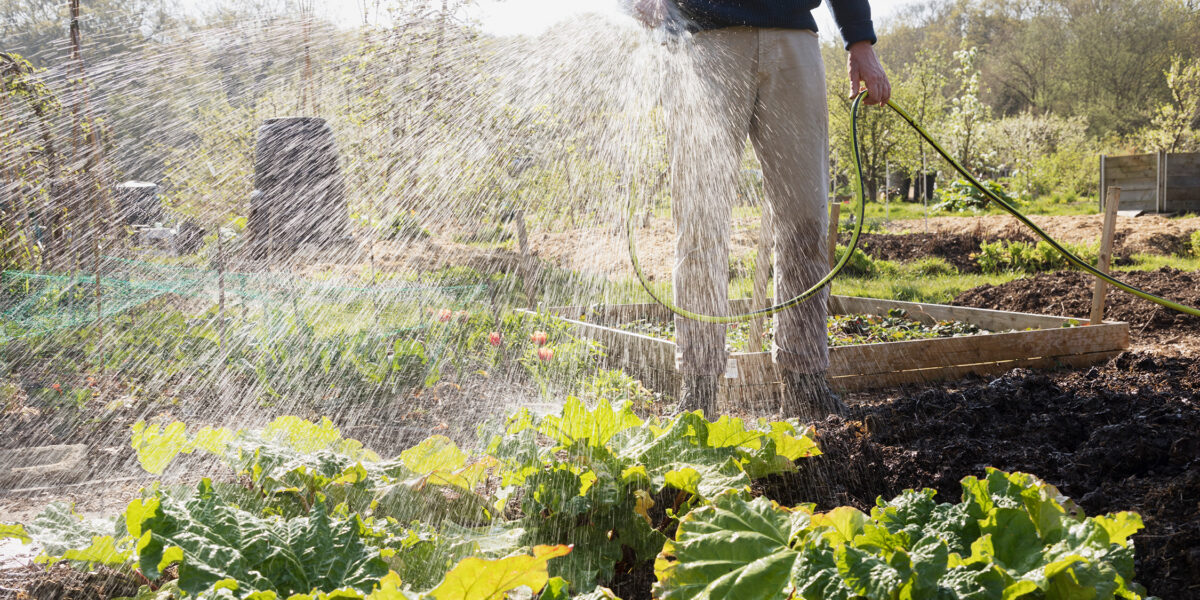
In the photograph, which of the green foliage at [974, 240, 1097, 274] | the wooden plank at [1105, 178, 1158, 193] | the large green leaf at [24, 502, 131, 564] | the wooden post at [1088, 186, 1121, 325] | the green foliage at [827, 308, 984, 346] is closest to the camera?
the large green leaf at [24, 502, 131, 564]

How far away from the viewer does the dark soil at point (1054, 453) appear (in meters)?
1.35

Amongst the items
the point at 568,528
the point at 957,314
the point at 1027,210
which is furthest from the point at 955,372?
the point at 1027,210

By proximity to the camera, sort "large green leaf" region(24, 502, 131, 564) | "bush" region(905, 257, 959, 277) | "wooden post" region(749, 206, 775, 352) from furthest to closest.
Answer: "bush" region(905, 257, 959, 277), "wooden post" region(749, 206, 775, 352), "large green leaf" region(24, 502, 131, 564)

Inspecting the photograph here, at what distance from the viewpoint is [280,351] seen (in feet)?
11.3

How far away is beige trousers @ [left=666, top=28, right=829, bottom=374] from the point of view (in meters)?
2.49

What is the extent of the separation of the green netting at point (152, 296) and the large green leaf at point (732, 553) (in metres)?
2.68

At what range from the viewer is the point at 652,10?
269 cm

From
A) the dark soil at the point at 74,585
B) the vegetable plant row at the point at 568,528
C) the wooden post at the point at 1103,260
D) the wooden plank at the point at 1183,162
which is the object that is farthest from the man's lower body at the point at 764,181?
the wooden plank at the point at 1183,162

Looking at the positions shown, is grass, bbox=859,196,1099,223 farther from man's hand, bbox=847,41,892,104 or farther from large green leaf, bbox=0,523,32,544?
large green leaf, bbox=0,523,32,544

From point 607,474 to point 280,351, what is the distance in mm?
2540

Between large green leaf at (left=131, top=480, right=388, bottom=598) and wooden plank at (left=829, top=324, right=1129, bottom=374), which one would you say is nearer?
large green leaf at (left=131, top=480, right=388, bottom=598)

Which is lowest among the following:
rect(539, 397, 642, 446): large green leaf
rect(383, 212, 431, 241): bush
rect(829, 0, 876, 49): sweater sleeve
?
rect(539, 397, 642, 446): large green leaf

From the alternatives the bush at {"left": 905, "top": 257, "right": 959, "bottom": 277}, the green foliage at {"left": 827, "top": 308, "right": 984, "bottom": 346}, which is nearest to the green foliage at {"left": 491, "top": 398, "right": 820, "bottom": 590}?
the green foliage at {"left": 827, "top": 308, "right": 984, "bottom": 346}

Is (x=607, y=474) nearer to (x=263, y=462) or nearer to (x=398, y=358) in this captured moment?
(x=263, y=462)
